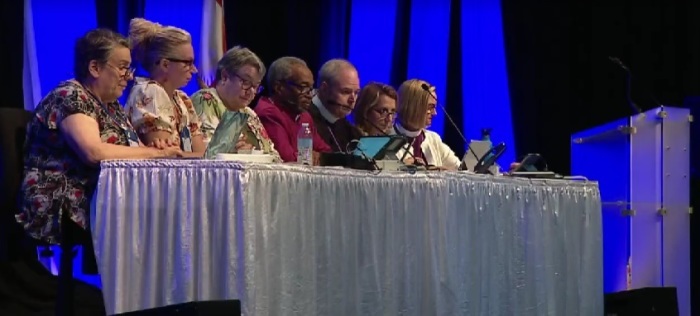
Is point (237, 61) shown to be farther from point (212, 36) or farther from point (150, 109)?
point (212, 36)

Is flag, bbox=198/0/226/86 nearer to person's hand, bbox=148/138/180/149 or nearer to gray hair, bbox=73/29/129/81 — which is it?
person's hand, bbox=148/138/180/149

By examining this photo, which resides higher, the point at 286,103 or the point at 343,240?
the point at 286,103

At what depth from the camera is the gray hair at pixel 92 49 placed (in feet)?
10.7

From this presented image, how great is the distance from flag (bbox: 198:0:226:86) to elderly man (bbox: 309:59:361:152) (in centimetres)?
72

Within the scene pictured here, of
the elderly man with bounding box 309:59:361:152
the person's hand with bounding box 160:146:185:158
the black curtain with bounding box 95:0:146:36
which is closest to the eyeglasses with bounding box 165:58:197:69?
the person's hand with bounding box 160:146:185:158

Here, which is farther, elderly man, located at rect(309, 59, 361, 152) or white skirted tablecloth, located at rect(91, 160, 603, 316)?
elderly man, located at rect(309, 59, 361, 152)

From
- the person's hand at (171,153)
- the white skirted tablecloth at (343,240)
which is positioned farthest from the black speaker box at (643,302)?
the person's hand at (171,153)

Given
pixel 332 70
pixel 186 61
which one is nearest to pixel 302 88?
pixel 332 70

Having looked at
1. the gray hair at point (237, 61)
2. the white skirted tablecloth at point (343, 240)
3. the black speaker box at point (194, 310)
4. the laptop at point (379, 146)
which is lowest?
the black speaker box at point (194, 310)

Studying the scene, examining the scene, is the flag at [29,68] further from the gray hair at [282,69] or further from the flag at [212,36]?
the gray hair at [282,69]

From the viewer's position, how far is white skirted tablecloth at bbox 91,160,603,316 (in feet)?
9.07

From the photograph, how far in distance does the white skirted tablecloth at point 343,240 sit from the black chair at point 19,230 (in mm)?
264

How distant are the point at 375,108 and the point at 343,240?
1715 mm

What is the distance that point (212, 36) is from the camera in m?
5.19
